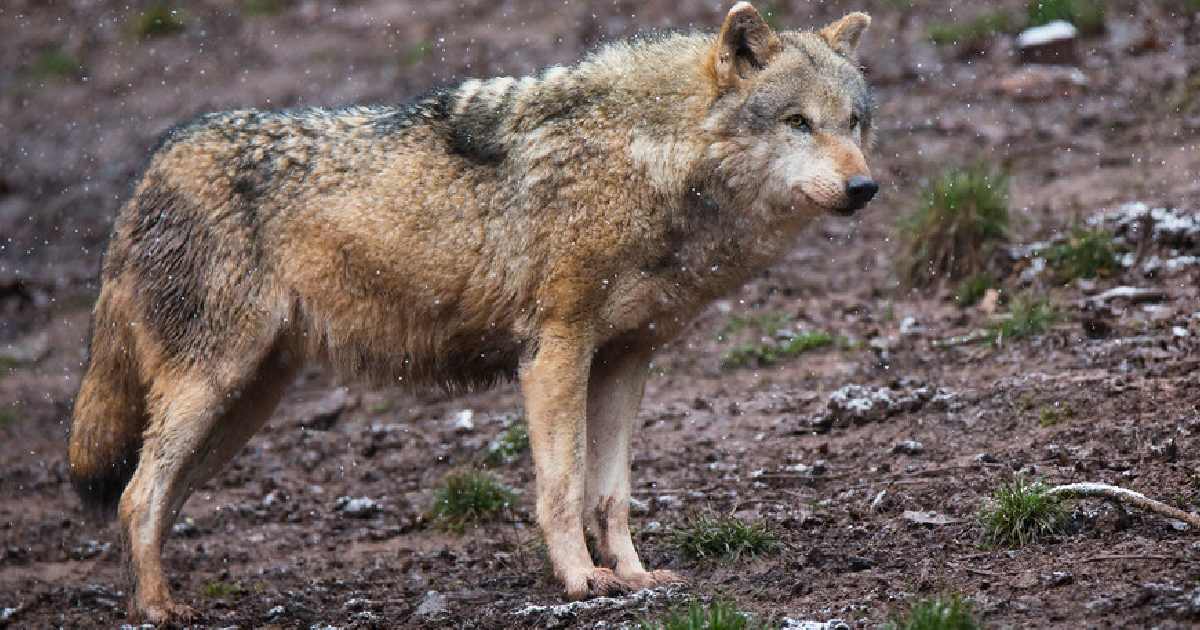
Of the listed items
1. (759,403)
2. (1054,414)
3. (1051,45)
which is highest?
(1051,45)

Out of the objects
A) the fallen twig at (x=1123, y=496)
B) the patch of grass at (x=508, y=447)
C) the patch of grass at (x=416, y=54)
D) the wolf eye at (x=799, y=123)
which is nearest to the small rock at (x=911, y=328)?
the patch of grass at (x=508, y=447)

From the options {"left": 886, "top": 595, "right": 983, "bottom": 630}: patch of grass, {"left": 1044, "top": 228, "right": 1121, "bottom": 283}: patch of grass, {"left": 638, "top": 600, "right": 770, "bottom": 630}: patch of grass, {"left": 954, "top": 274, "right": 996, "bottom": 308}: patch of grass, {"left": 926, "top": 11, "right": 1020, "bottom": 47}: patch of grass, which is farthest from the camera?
{"left": 926, "top": 11, "right": 1020, "bottom": 47}: patch of grass

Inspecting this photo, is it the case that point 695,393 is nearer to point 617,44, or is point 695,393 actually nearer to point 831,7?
point 617,44

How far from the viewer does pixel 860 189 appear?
16.8ft

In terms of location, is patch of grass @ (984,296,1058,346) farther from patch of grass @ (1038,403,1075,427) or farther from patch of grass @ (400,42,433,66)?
patch of grass @ (400,42,433,66)

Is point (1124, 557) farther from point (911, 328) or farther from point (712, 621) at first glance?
point (911, 328)

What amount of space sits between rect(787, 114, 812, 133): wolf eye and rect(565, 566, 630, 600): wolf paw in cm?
195

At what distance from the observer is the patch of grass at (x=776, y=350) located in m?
9.01

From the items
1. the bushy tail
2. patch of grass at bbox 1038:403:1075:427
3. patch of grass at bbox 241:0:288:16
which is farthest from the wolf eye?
patch of grass at bbox 241:0:288:16

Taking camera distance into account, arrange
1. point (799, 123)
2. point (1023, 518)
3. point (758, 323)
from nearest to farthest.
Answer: point (1023, 518)
point (799, 123)
point (758, 323)

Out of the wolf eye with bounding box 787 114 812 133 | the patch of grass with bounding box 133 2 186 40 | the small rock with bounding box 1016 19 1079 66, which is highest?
the patch of grass with bounding box 133 2 186 40

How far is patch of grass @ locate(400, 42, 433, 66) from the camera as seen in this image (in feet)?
47.1

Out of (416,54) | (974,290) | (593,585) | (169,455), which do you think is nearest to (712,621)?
(593,585)

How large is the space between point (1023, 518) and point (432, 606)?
244cm
